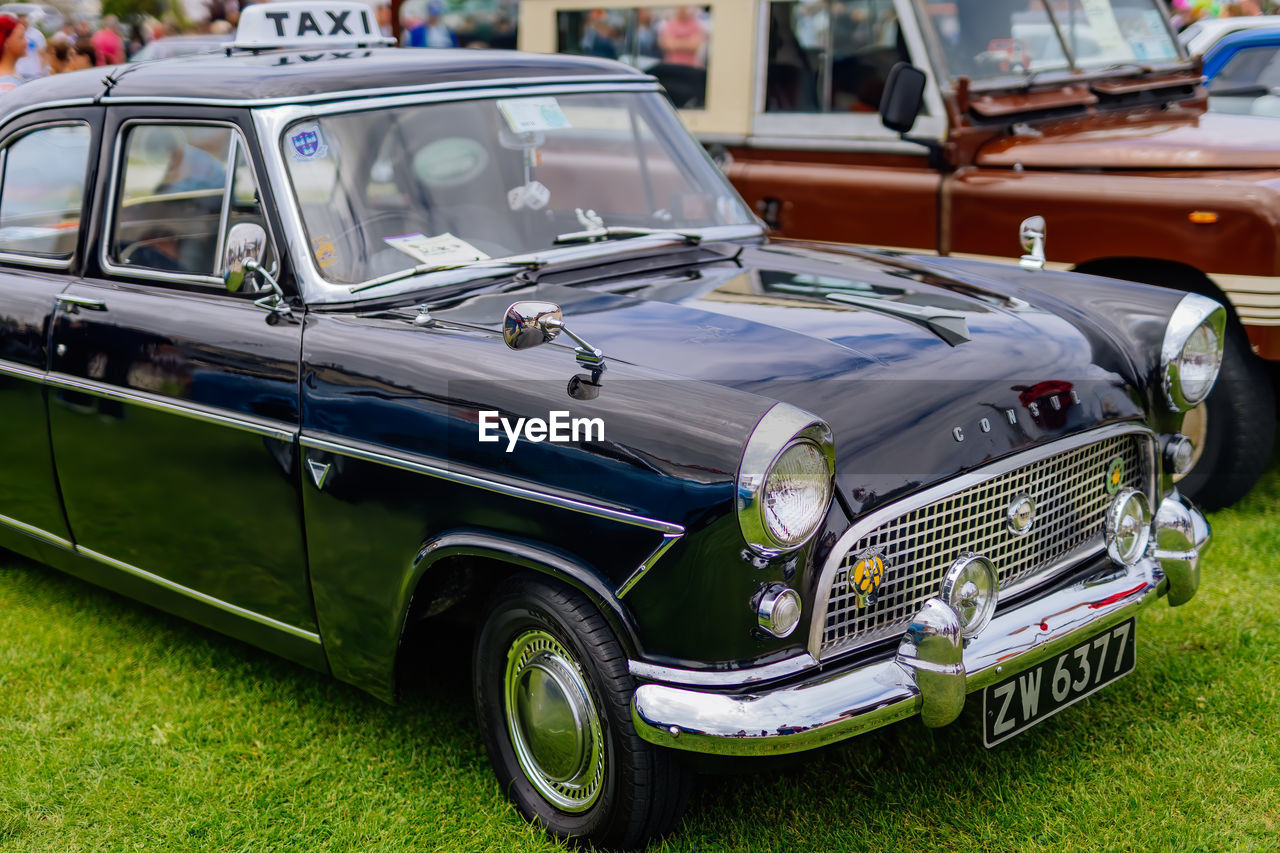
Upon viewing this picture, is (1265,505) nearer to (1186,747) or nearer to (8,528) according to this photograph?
(1186,747)

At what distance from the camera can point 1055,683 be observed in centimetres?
293

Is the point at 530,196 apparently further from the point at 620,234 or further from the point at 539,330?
the point at 539,330

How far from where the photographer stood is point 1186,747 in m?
3.27

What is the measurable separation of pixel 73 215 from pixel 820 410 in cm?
262

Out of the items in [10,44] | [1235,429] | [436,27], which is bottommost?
[1235,429]

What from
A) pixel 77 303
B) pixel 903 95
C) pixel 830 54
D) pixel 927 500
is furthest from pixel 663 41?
pixel 927 500

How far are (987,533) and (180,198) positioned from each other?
8.93ft

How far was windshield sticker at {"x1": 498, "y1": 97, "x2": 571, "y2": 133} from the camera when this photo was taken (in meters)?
3.70

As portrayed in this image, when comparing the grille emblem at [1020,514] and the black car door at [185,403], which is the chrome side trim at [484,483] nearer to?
the black car door at [185,403]

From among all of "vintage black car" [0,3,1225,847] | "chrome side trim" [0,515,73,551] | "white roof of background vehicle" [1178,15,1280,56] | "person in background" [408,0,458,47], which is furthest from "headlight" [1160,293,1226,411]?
"person in background" [408,0,458,47]

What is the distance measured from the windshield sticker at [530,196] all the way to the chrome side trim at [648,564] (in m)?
1.47

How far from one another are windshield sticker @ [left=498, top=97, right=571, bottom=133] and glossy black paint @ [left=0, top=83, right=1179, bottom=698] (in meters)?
0.13

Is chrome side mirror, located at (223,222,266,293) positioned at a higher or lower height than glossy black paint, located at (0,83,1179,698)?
higher

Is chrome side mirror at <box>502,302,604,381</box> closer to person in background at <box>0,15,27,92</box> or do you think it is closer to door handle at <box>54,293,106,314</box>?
door handle at <box>54,293,106,314</box>
